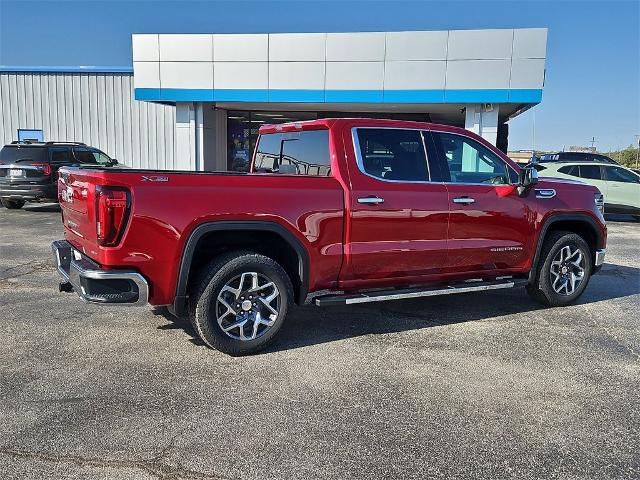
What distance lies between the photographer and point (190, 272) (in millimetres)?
4445

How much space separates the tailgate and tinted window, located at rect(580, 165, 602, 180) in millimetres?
14369

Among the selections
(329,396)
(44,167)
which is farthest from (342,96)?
(329,396)

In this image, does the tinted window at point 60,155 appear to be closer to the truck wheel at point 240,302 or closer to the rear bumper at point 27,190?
the rear bumper at point 27,190

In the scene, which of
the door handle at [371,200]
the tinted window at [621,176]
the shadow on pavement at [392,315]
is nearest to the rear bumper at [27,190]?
the shadow on pavement at [392,315]

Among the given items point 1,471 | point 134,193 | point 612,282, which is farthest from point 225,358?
point 612,282

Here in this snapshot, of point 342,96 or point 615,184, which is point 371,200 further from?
point 615,184

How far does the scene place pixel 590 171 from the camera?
1537 centimetres

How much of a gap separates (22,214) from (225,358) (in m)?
12.0

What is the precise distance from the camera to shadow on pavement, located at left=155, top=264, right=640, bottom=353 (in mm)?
5059

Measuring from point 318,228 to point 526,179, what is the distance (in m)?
2.34

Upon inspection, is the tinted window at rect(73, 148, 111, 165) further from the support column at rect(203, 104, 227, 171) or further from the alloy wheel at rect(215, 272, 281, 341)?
the alloy wheel at rect(215, 272, 281, 341)

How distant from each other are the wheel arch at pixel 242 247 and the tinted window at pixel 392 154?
969 mm

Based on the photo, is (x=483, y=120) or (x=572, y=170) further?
(x=483, y=120)

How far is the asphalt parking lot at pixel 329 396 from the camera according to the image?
297 cm
